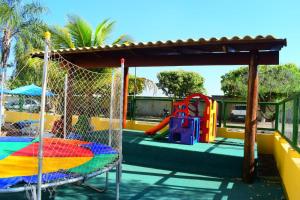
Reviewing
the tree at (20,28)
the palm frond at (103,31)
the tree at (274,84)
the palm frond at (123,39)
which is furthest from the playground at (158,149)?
the tree at (274,84)

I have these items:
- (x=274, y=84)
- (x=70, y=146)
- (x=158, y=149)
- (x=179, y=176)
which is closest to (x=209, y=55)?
(x=158, y=149)

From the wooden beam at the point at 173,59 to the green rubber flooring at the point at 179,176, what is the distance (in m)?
2.29

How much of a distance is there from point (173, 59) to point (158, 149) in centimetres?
264

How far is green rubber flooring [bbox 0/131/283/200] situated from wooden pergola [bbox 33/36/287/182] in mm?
526

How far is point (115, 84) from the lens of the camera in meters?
6.80

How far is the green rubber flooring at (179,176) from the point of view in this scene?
5.57 metres

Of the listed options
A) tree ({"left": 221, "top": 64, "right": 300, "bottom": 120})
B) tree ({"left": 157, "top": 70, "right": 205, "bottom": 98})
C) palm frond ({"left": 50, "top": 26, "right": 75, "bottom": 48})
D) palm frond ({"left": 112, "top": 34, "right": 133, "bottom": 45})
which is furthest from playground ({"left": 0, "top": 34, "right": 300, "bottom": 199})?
tree ({"left": 157, "top": 70, "right": 205, "bottom": 98})

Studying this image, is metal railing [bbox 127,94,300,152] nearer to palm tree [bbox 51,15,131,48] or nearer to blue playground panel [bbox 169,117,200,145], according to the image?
blue playground panel [bbox 169,117,200,145]

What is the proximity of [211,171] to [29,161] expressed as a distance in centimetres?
422

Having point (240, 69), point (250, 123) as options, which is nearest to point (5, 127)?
point (250, 123)

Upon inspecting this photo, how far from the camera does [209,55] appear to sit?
333 inches

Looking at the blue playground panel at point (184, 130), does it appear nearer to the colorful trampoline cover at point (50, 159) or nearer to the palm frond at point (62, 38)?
the colorful trampoline cover at point (50, 159)

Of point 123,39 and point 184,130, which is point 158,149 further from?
point 123,39

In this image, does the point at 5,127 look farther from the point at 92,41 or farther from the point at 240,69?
the point at 240,69
